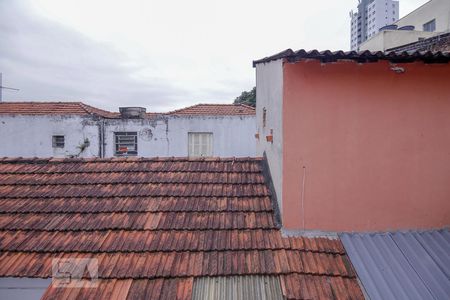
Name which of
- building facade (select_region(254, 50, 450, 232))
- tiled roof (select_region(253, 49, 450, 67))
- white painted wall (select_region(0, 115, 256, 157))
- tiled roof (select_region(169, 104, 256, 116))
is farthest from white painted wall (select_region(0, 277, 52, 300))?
tiled roof (select_region(169, 104, 256, 116))

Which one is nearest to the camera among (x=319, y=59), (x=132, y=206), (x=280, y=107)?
(x=319, y=59)

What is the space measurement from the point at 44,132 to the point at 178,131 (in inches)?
331

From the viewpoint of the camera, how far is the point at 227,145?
18641 mm

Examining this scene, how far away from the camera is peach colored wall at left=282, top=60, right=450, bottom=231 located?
443 cm

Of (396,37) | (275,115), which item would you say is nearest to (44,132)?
(275,115)

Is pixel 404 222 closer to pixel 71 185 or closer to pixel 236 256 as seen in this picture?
pixel 236 256

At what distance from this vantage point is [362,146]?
4480 mm

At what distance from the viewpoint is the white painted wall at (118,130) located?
1806 cm

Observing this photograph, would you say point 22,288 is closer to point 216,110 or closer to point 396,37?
point 216,110

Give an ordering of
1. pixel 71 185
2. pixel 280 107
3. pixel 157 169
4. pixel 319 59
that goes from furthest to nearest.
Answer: pixel 157 169
pixel 71 185
pixel 280 107
pixel 319 59

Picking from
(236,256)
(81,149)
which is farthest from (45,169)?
(81,149)

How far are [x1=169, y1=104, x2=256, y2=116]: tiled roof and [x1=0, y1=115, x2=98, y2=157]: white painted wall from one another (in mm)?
5576

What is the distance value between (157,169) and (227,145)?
41.7 feet

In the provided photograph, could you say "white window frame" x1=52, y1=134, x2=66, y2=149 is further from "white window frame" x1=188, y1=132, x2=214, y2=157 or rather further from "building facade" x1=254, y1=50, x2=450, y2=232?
"building facade" x1=254, y1=50, x2=450, y2=232
